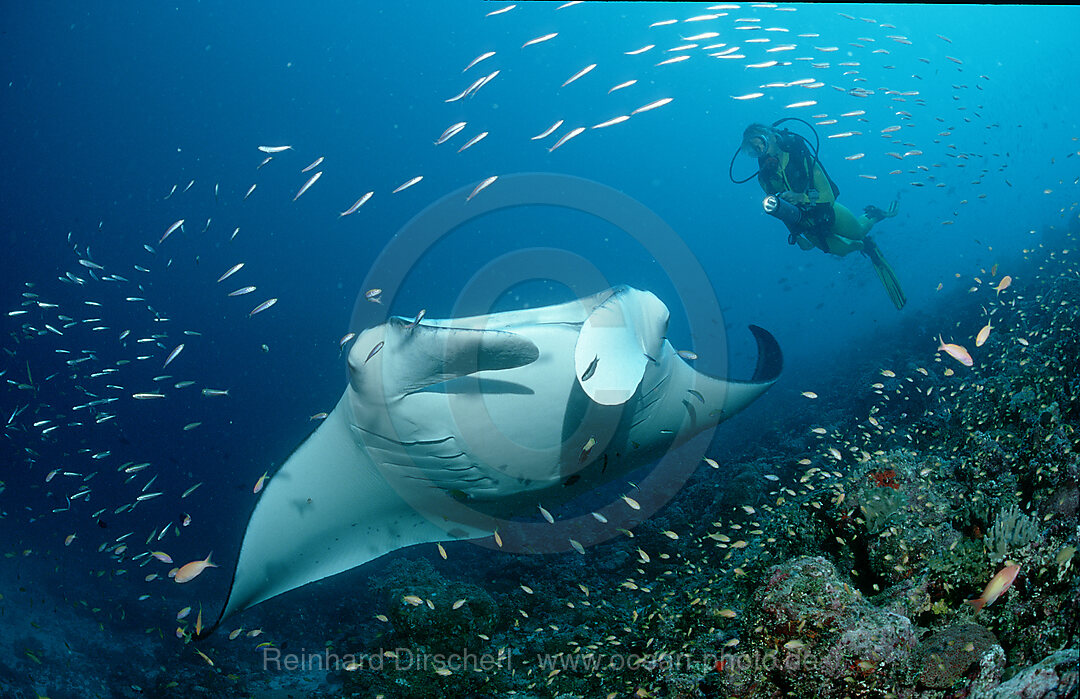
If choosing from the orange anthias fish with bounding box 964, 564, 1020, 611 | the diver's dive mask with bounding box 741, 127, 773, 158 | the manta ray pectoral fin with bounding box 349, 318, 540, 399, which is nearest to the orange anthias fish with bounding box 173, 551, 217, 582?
the manta ray pectoral fin with bounding box 349, 318, 540, 399

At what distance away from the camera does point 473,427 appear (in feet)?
9.03

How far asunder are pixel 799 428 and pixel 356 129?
54.1m

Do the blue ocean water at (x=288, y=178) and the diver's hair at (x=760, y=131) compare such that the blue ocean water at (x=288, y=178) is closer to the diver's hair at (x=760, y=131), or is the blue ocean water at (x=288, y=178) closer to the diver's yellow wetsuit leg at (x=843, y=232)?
the diver's yellow wetsuit leg at (x=843, y=232)

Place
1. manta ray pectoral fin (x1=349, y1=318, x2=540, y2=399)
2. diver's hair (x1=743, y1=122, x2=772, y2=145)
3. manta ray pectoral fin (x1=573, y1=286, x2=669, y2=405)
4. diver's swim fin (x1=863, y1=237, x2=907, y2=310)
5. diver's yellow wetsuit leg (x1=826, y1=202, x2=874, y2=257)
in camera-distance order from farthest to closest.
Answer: diver's swim fin (x1=863, y1=237, x2=907, y2=310)
diver's yellow wetsuit leg (x1=826, y1=202, x2=874, y2=257)
diver's hair (x1=743, y1=122, x2=772, y2=145)
manta ray pectoral fin (x1=573, y1=286, x2=669, y2=405)
manta ray pectoral fin (x1=349, y1=318, x2=540, y2=399)

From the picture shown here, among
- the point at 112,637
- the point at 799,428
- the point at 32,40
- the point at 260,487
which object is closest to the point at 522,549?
the point at 260,487

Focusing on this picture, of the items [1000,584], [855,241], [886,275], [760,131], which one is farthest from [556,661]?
[886,275]

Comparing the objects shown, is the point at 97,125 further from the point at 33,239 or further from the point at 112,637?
the point at 112,637

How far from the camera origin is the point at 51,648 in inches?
332

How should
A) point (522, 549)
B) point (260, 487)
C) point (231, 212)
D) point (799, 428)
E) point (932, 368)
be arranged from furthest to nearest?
1. point (231, 212)
2. point (799, 428)
3. point (932, 368)
4. point (522, 549)
5. point (260, 487)

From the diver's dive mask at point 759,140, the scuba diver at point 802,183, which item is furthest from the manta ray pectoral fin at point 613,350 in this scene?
the diver's dive mask at point 759,140

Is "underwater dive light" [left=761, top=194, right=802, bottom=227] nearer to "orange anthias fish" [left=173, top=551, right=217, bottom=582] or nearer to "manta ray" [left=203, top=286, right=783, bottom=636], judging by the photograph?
"manta ray" [left=203, top=286, right=783, bottom=636]

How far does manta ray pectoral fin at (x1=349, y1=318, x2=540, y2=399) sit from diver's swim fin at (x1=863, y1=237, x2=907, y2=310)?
1059 cm

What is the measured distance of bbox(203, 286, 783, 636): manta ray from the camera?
2.31 metres

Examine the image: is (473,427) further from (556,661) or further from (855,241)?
(855,241)
